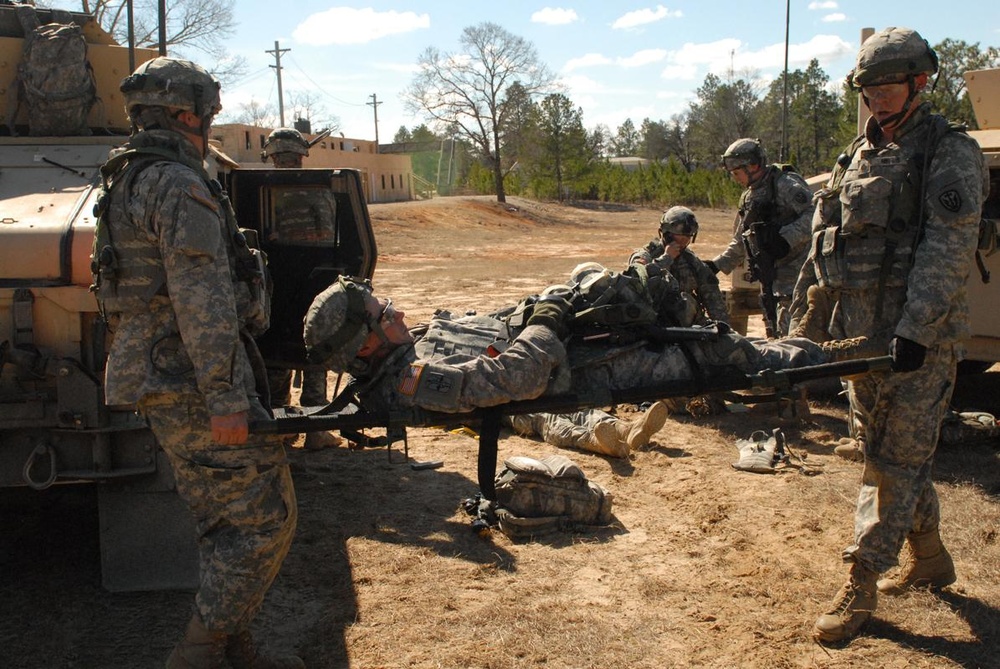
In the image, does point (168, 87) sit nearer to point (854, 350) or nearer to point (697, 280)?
point (854, 350)

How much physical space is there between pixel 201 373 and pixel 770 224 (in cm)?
503

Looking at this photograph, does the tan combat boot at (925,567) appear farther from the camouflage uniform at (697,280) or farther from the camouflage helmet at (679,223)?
the camouflage helmet at (679,223)

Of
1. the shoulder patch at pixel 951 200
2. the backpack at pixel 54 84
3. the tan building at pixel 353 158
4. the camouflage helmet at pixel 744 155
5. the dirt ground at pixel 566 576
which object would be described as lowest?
the dirt ground at pixel 566 576

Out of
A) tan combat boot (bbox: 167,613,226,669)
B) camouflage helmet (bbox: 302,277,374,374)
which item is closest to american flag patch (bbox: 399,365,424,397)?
camouflage helmet (bbox: 302,277,374,374)

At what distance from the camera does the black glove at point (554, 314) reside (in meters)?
Result: 3.74

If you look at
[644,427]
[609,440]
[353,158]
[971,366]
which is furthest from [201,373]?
[353,158]

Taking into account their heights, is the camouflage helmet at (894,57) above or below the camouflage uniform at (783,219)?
above

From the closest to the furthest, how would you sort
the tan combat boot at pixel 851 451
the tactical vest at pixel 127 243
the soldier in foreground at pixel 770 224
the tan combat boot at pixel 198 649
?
the tactical vest at pixel 127 243
the tan combat boot at pixel 198 649
the tan combat boot at pixel 851 451
the soldier in foreground at pixel 770 224

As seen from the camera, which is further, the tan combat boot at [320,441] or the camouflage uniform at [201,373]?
the tan combat boot at [320,441]

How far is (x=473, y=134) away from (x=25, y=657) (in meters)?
38.7

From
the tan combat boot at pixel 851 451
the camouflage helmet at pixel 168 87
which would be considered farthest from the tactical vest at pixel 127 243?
the tan combat boot at pixel 851 451

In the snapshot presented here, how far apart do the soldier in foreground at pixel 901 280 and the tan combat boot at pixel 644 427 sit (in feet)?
7.11

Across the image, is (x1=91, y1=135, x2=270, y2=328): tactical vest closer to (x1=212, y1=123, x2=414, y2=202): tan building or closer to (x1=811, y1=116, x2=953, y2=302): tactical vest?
(x1=811, y1=116, x2=953, y2=302): tactical vest

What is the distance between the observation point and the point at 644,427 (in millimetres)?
6098
